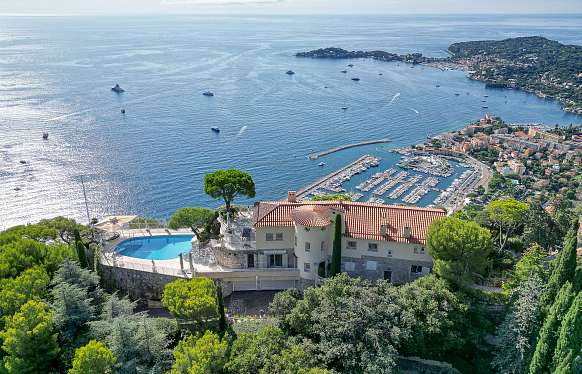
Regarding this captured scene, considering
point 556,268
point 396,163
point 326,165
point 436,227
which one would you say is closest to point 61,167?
point 326,165

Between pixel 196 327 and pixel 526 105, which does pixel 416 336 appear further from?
pixel 526 105

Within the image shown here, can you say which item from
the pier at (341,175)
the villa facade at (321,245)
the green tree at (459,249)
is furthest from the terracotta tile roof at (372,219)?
the pier at (341,175)

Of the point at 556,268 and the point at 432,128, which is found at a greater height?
the point at 556,268

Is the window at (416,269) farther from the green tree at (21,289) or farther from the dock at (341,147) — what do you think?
the dock at (341,147)

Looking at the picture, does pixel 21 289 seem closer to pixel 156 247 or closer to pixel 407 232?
pixel 156 247

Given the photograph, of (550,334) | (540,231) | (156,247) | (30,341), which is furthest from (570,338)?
(156,247)

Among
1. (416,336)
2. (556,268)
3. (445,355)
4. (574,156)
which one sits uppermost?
(556,268)

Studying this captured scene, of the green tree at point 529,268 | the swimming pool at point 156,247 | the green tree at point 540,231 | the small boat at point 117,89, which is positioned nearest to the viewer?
the green tree at point 529,268
